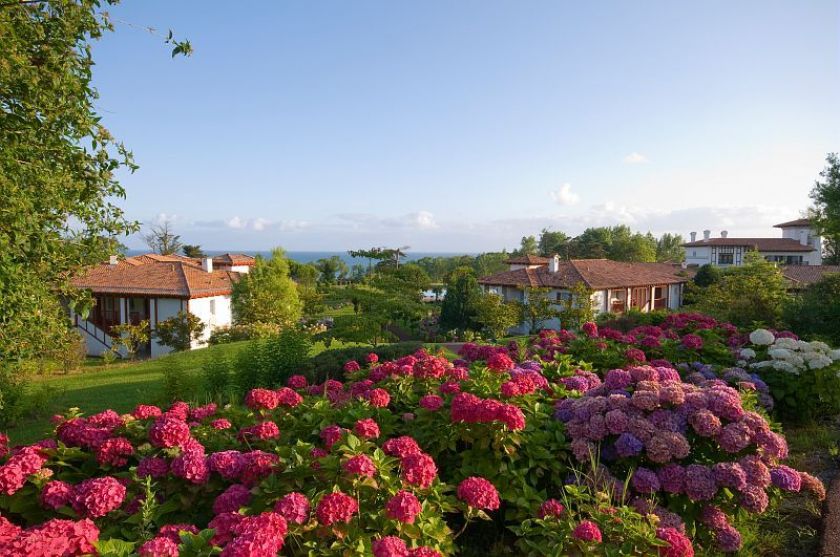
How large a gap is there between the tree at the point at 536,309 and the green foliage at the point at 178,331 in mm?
15439

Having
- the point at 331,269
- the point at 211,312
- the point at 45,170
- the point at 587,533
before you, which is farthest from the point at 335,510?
the point at 331,269

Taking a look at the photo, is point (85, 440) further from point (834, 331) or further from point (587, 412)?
point (834, 331)

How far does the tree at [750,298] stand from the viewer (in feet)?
42.7

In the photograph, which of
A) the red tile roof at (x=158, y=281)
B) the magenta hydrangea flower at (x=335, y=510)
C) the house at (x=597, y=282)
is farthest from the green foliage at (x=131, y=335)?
the house at (x=597, y=282)

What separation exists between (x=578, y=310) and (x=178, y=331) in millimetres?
17447

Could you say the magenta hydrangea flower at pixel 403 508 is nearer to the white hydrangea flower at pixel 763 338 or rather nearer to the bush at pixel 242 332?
the white hydrangea flower at pixel 763 338

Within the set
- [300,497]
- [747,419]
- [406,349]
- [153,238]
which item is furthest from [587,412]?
[153,238]

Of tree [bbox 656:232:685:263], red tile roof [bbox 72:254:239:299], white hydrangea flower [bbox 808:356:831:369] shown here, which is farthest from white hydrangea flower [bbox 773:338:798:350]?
tree [bbox 656:232:685:263]

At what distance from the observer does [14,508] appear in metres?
2.62

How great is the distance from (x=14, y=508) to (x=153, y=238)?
55533 mm

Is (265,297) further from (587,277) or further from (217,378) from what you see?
(587,277)

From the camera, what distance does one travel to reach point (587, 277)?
29.4 meters

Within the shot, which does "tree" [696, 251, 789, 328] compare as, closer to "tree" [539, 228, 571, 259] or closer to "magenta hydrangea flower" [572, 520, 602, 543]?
"magenta hydrangea flower" [572, 520, 602, 543]

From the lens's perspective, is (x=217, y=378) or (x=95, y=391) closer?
(x=217, y=378)
